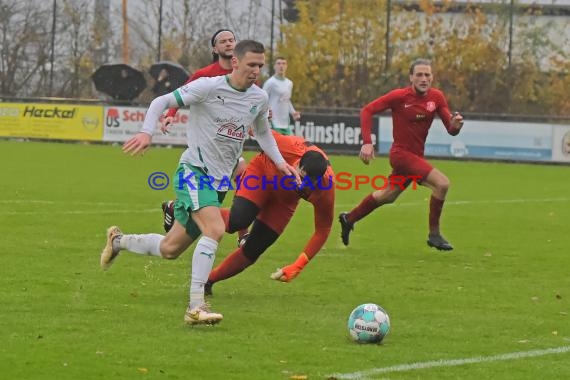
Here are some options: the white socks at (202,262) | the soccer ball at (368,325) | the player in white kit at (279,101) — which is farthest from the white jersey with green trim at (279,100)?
the soccer ball at (368,325)

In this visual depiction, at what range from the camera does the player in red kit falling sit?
1298 centimetres

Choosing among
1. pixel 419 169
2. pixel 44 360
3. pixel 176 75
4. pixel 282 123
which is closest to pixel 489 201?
pixel 282 123

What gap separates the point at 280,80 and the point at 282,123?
2.51 feet

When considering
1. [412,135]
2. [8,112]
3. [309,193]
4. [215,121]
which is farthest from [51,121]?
[215,121]

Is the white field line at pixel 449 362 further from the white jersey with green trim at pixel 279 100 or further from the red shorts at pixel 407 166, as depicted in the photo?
the white jersey with green trim at pixel 279 100

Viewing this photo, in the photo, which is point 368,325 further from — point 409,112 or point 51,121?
point 51,121

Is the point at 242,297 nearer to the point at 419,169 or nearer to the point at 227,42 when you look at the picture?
the point at 227,42

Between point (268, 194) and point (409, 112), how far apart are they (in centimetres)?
411

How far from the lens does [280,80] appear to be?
21828mm

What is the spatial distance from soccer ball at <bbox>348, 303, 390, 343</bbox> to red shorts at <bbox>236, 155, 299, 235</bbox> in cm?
199

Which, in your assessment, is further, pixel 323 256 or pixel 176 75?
pixel 176 75

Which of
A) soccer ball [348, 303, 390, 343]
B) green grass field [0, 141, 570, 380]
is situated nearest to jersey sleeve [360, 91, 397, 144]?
green grass field [0, 141, 570, 380]

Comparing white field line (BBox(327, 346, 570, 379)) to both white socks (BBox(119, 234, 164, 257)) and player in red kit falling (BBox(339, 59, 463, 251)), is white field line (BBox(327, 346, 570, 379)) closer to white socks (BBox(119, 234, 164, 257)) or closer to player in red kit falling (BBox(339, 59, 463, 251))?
white socks (BBox(119, 234, 164, 257))

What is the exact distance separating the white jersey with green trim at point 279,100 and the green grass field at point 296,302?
14.9 ft
